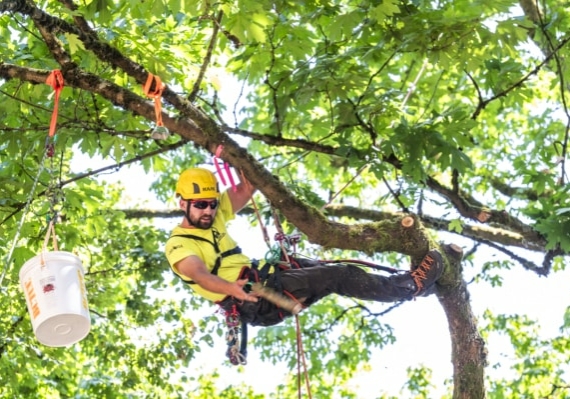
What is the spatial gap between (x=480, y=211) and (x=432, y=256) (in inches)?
55.4

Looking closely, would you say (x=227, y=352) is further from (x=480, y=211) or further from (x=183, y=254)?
(x=480, y=211)

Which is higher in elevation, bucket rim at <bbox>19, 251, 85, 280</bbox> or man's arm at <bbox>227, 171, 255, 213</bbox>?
man's arm at <bbox>227, 171, 255, 213</bbox>

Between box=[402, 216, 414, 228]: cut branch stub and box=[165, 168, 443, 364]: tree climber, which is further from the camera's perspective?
box=[402, 216, 414, 228]: cut branch stub

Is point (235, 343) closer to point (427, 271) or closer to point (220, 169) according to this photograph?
point (220, 169)

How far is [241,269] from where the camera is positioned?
4297 mm

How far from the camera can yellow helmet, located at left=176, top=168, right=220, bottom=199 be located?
427cm

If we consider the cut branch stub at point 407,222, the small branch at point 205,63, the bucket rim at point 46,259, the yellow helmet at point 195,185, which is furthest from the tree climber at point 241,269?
the bucket rim at point 46,259

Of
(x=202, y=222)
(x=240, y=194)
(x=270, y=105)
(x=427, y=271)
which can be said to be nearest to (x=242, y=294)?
(x=202, y=222)

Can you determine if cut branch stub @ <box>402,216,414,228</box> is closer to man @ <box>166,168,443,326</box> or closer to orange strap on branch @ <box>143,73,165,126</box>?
man @ <box>166,168,443,326</box>

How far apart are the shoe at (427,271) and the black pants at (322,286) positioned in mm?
35

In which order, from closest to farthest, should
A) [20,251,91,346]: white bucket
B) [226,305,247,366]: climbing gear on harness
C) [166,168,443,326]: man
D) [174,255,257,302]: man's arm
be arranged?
[20,251,91,346]: white bucket < [174,255,257,302]: man's arm < [166,168,443,326]: man < [226,305,247,366]: climbing gear on harness

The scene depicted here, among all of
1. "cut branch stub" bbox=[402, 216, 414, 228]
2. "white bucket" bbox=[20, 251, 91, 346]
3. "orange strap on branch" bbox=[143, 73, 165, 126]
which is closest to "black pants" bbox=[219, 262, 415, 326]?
"cut branch stub" bbox=[402, 216, 414, 228]

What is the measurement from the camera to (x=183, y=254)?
4102 millimetres

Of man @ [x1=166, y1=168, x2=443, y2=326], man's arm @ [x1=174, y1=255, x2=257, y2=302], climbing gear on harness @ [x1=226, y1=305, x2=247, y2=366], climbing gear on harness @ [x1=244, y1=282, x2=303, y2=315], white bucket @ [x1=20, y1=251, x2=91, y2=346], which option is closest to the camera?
white bucket @ [x1=20, y1=251, x2=91, y2=346]
